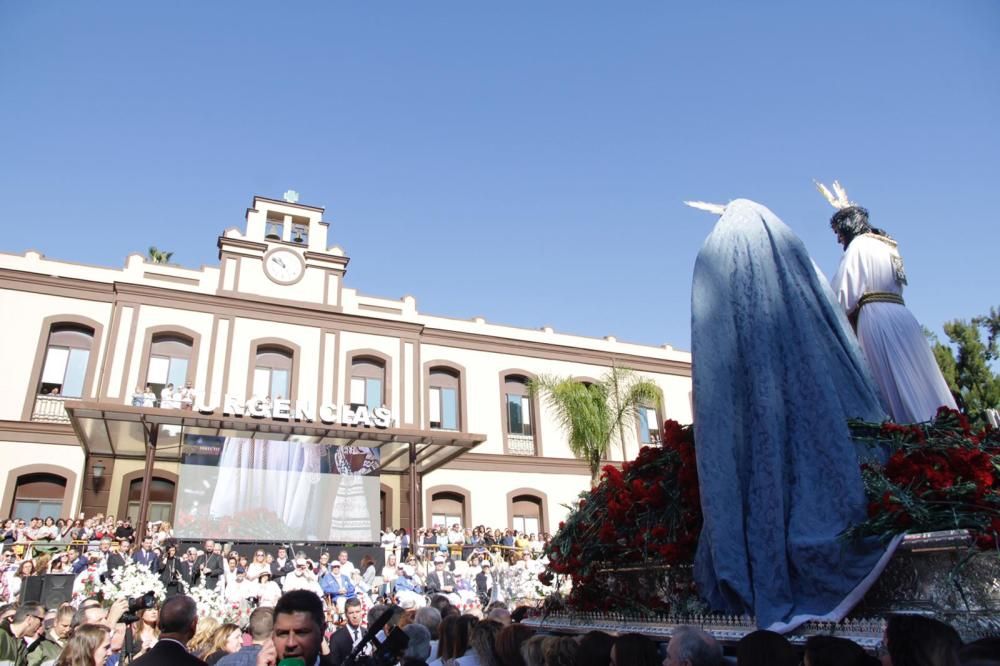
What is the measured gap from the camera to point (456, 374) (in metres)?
26.7

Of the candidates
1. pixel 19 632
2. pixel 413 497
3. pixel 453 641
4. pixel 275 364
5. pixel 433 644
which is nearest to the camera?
pixel 453 641

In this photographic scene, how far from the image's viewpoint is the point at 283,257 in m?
24.6

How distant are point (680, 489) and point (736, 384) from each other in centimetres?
70

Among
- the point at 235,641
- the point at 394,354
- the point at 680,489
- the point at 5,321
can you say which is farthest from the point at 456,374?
the point at 680,489

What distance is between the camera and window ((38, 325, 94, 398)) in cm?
2078

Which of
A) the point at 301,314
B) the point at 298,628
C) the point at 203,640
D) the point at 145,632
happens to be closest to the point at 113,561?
the point at 145,632

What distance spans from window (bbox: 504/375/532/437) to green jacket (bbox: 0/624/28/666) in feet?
70.4

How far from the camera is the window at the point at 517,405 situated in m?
27.4

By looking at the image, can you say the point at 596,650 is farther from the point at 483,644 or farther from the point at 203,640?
the point at 203,640

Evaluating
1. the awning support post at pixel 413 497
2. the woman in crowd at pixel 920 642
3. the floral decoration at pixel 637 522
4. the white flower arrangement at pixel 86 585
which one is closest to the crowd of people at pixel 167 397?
the awning support post at pixel 413 497

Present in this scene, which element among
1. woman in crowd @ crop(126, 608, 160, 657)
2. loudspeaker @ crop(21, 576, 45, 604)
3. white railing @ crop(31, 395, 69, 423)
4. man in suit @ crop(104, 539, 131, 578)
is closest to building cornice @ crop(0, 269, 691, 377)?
white railing @ crop(31, 395, 69, 423)

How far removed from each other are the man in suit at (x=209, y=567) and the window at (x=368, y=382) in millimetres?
9365

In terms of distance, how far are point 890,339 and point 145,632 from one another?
6.49m

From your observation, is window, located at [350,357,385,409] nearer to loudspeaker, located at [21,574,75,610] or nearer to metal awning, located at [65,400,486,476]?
metal awning, located at [65,400,486,476]
